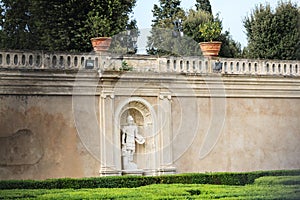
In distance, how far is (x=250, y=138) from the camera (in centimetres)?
1723

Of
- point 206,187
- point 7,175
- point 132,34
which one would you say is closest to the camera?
point 206,187

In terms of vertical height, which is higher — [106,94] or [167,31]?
[167,31]

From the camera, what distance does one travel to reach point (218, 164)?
55.2 feet

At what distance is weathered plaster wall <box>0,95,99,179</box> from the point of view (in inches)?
571

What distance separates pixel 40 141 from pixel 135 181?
6.82 feet

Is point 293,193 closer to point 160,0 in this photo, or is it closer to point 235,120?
point 235,120

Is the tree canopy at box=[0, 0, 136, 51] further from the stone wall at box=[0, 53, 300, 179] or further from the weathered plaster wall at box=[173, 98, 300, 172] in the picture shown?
the weathered plaster wall at box=[173, 98, 300, 172]

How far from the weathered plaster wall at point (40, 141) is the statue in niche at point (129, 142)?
728mm

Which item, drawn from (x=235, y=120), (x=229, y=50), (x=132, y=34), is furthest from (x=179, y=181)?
(x=229, y=50)

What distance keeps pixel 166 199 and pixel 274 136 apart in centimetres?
748

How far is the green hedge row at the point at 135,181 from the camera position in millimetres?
13672

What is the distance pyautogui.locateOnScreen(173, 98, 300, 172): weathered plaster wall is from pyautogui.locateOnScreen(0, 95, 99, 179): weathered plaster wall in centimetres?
245

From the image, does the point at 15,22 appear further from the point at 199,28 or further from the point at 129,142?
the point at 129,142

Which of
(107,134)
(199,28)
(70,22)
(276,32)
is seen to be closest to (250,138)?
(107,134)
